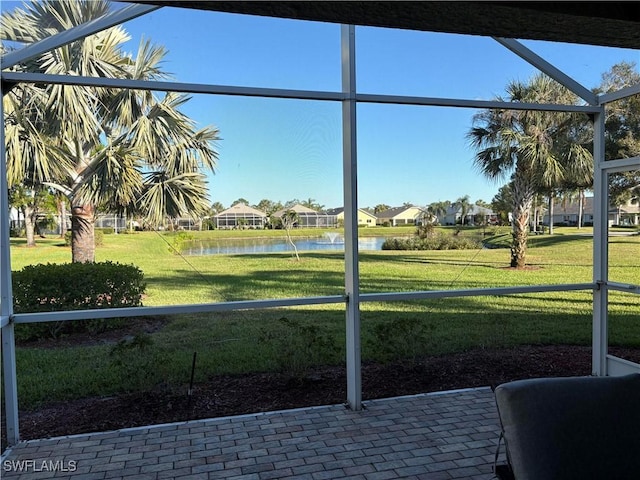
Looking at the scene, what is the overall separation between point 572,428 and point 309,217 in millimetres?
2727

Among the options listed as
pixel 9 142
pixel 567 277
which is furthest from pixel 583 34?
pixel 9 142

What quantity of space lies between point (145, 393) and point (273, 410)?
112 centimetres

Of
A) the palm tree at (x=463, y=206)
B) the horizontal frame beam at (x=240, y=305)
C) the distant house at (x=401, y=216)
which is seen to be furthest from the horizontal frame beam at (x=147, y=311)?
the palm tree at (x=463, y=206)

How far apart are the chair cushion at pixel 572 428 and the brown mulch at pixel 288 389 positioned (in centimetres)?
230

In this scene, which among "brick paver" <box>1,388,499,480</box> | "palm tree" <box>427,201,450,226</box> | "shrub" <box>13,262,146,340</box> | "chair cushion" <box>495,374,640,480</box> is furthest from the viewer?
"palm tree" <box>427,201,450,226</box>

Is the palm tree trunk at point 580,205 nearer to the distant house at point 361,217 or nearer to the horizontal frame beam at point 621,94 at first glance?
the horizontal frame beam at point 621,94

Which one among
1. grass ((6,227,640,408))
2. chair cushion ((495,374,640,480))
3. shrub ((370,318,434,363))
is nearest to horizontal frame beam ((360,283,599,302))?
grass ((6,227,640,408))

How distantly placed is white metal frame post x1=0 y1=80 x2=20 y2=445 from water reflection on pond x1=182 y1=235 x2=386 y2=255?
1.27 m

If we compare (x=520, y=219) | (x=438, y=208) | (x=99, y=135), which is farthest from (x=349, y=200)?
(x=520, y=219)

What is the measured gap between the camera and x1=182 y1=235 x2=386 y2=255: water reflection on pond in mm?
3934

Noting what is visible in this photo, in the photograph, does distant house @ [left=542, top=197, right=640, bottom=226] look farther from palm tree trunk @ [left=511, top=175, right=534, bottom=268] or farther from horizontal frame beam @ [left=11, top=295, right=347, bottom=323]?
horizontal frame beam @ [left=11, top=295, right=347, bottom=323]

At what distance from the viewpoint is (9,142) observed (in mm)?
3525

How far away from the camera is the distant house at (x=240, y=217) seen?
13.0 feet

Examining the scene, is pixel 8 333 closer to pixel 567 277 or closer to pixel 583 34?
pixel 583 34
